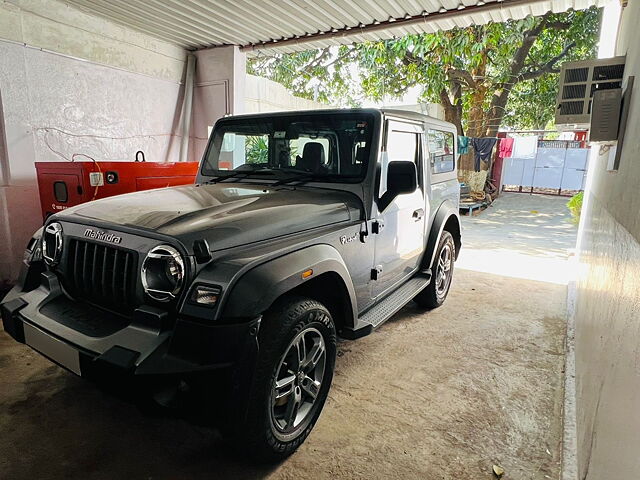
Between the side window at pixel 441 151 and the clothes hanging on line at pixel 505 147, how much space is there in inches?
402

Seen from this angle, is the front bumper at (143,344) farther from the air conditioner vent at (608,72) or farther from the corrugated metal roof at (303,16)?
the corrugated metal roof at (303,16)

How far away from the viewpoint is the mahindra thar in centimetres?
162

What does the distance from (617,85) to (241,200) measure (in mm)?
2676

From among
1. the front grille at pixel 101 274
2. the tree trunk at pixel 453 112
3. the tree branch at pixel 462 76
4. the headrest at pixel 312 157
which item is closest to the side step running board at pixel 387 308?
the headrest at pixel 312 157

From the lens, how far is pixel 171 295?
5.63 feet

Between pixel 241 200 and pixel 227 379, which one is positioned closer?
pixel 227 379

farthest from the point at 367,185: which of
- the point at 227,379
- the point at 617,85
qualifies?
the point at 617,85

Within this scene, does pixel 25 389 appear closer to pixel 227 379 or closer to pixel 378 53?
pixel 227 379

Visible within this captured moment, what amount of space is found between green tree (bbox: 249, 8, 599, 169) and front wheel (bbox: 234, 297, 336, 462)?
726cm

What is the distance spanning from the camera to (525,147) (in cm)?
1436

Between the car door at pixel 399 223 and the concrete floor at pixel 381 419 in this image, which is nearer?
the concrete floor at pixel 381 419

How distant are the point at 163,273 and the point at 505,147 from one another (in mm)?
13768

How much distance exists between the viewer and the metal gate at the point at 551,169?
1377 centimetres

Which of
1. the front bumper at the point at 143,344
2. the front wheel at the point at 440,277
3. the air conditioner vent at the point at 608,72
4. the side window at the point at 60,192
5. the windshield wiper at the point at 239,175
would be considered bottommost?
the front wheel at the point at 440,277
